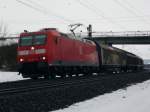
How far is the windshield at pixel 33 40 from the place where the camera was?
81.2ft

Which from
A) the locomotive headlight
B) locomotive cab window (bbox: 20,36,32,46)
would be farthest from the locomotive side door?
locomotive cab window (bbox: 20,36,32,46)

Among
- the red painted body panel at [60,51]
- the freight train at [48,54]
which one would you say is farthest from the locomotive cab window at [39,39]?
the red painted body panel at [60,51]

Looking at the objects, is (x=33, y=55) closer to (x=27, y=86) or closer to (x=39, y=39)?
(x=39, y=39)

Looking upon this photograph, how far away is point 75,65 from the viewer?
2878cm

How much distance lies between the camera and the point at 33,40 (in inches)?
989

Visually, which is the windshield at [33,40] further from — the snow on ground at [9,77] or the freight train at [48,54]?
the snow on ground at [9,77]

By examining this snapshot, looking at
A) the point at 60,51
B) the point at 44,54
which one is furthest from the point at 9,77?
the point at 44,54

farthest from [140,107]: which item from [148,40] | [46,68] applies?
[148,40]

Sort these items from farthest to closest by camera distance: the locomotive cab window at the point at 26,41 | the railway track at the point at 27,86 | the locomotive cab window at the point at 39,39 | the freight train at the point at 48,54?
the locomotive cab window at the point at 26,41 < the locomotive cab window at the point at 39,39 < the freight train at the point at 48,54 < the railway track at the point at 27,86

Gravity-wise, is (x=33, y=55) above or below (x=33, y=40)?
below

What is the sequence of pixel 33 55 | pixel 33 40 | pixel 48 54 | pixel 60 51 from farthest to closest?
pixel 60 51, pixel 33 40, pixel 33 55, pixel 48 54

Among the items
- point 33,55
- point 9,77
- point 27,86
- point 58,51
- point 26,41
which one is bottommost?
point 9,77

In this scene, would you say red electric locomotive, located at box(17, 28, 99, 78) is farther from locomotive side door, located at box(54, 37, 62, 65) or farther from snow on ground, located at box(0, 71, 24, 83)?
snow on ground, located at box(0, 71, 24, 83)

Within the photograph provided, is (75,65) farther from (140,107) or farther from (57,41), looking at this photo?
(140,107)
